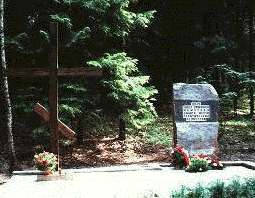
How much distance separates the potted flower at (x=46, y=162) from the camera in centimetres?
1047

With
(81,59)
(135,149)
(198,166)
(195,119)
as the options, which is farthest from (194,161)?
(81,59)

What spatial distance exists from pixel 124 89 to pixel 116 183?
6.16m

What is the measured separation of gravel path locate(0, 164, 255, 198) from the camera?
8.27m

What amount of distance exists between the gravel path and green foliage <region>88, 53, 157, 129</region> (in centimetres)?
404

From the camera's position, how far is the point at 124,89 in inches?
609

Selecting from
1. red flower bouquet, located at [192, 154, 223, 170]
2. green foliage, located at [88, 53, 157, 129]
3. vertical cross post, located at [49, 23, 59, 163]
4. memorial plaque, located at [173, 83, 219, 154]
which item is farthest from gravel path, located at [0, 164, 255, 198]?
green foliage, located at [88, 53, 157, 129]

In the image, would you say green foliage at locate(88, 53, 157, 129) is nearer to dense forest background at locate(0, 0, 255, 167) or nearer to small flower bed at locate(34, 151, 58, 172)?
dense forest background at locate(0, 0, 255, 167)

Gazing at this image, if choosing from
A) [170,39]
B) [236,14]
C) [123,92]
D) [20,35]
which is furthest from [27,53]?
[236,14]

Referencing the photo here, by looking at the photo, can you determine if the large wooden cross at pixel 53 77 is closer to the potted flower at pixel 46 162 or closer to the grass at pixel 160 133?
the potted flower at pixel 46 162

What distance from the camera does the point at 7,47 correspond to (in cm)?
1538

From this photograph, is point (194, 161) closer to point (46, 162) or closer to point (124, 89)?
point (46, 162)

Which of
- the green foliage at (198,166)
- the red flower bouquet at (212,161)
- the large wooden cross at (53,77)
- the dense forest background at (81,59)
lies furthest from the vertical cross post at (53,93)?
the red flower bouquet at (212,161)

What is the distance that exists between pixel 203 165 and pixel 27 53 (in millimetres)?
7168

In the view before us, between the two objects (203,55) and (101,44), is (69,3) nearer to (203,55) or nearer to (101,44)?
(101,44)
